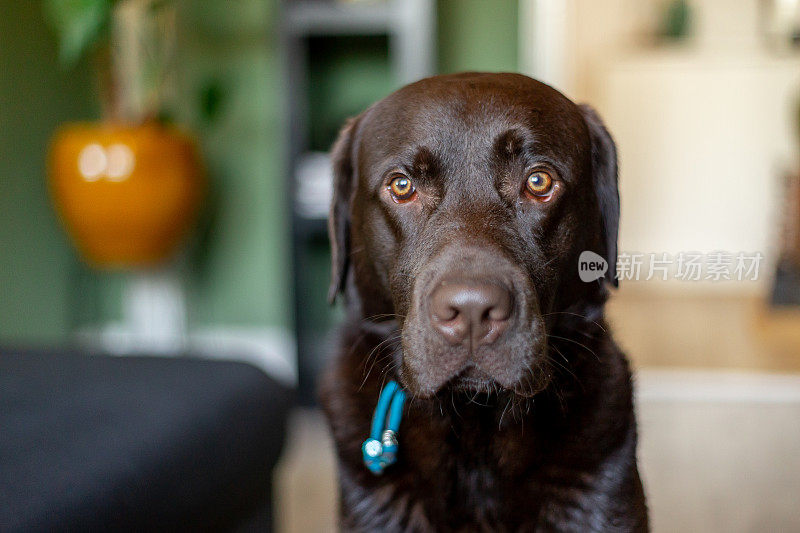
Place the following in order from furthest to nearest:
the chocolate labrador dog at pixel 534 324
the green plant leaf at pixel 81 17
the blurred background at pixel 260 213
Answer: the blurred background at pixel 260 213, the green plant leaf at pixel 81 17, the chocolate labrador dog at pixel 534 324

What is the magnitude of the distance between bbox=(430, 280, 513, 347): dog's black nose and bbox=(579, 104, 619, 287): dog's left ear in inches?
14.7

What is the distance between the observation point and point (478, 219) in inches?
42.5

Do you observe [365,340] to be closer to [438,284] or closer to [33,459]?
[438,284]


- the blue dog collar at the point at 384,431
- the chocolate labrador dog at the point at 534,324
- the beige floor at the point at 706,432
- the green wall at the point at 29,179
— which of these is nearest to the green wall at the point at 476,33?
the beige floor at the point at 706,432

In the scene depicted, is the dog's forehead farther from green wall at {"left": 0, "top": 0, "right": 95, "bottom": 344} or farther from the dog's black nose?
green wall at {"left": 0, "top": 0, "right": 95, "bottom": 344}

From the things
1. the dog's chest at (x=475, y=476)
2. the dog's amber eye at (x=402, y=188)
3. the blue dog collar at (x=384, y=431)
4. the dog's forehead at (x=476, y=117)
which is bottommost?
the dog's chest at (x=475, y=476)

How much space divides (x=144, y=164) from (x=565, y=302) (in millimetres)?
2124

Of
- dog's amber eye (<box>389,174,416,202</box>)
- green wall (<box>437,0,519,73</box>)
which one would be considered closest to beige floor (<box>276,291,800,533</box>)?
dog's amber eye (<box>389,174,416,202</box>)

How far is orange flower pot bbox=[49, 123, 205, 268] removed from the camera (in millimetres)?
2893

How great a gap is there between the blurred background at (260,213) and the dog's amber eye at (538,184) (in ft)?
4.68

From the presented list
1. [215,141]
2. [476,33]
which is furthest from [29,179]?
[476,33]

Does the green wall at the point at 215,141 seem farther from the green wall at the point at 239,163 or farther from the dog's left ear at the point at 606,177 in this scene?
the dog's left ear at the point at 606,177

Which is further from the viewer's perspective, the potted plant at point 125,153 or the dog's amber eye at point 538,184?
the potted plant at point 125,153

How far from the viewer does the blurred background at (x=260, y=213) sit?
9.02 feet
